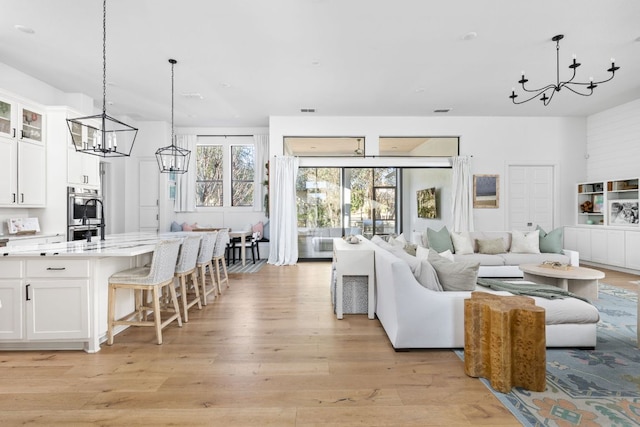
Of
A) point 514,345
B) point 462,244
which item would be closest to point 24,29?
point 514,345

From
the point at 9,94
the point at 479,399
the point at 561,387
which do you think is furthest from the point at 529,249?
the point at 9,94

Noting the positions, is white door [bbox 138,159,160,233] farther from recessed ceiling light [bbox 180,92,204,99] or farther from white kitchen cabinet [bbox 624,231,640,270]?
white kitchen cabinet [bbox 624,231,640,270]

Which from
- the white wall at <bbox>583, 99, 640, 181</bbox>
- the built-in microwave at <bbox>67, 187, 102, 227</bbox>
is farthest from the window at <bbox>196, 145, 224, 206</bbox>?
the white wall at <bbox>583, 99, 640, 181</bbox>

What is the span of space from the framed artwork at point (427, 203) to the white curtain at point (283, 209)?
2.86m

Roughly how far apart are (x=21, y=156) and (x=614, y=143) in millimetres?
10241

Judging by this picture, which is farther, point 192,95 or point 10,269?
point 192,95

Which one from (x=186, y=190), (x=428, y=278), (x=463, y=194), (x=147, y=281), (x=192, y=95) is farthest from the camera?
(x=186, y=190)

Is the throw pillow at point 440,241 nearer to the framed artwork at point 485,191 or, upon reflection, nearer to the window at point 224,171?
the framed artwork at point 485,191

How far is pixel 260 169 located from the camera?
Result: 26.9ft

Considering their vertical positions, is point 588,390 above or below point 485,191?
below

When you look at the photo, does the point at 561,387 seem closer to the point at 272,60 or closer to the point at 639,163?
the point at 272,60

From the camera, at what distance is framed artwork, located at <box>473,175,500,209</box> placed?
7262 millimetres

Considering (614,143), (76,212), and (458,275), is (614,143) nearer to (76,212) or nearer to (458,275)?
(458,275)

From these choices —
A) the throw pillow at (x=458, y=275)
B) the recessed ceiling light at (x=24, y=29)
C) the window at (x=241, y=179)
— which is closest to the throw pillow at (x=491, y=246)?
the throw pillow at (x=458, y=275)
